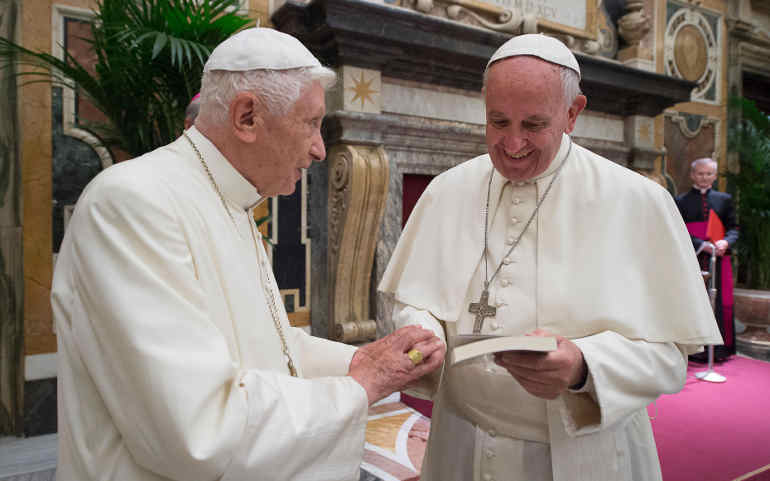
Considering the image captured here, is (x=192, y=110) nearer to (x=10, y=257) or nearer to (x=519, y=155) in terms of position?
(x=10, y=257)

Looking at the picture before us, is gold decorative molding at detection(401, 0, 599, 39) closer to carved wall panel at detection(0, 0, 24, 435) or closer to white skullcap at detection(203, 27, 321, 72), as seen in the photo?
carved wall panel at detection(0, 0, 24, 435)

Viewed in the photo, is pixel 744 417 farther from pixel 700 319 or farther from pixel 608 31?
pixel 608 31

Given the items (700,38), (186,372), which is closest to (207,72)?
(186,372)

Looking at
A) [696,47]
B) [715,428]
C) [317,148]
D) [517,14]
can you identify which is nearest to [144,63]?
[317,148]

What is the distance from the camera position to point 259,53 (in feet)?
4.01

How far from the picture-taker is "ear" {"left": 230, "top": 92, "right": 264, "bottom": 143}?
4.01 ft

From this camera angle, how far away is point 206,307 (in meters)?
1.04

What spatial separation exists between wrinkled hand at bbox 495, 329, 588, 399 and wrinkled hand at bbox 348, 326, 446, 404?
→ 0.17 meters

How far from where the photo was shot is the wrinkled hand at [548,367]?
3.78 feet

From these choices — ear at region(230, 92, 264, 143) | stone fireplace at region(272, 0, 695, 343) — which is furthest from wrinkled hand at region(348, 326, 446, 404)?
stone fireplace at region(272, 0, 695, 343)

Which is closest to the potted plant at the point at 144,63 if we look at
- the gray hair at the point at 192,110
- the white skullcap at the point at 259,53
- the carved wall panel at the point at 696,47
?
the gray hair at the point at 192,110

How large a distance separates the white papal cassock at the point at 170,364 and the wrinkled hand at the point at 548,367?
36cm

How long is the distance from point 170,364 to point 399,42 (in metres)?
3.48

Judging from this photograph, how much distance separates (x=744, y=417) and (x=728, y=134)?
4751mm
